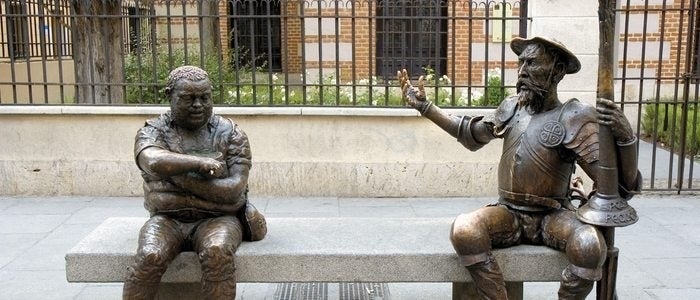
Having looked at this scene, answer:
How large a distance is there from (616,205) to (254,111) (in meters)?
4.85

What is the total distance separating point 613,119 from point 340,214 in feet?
13.4

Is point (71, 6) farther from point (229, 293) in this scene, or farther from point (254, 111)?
point (229, 293)

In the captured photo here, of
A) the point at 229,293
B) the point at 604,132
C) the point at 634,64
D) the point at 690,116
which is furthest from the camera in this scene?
the point at 634,64

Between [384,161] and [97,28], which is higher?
[97,28]

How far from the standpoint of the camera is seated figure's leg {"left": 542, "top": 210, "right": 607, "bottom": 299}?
341 cm

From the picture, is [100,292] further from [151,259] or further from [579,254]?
[579,254]

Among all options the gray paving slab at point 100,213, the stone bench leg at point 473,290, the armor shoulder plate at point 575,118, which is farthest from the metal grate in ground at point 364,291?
the gray paving slab at point 100,213

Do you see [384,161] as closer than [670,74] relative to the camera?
Yes

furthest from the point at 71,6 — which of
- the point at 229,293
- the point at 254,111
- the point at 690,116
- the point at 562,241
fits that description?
the point at 690,116

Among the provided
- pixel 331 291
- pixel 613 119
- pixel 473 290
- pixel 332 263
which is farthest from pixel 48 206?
pixel 613 119

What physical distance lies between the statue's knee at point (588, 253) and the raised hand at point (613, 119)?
49cm

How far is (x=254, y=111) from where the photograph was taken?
25.2ft

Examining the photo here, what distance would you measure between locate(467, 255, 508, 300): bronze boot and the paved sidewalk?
1.28 m

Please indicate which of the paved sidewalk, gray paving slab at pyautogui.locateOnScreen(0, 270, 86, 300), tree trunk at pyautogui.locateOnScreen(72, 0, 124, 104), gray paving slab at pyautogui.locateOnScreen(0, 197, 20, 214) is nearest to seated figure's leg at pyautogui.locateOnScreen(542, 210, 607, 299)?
the paved sidewalk
